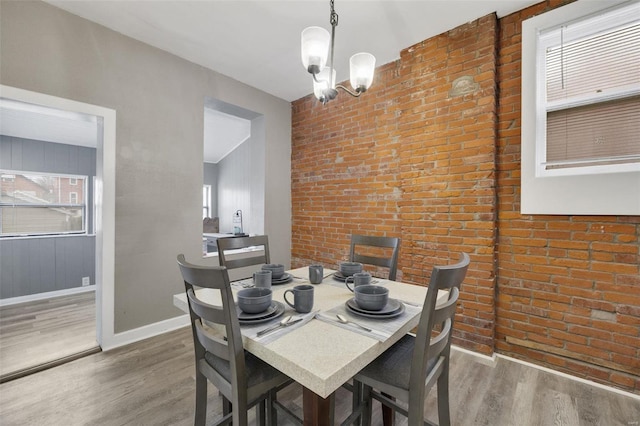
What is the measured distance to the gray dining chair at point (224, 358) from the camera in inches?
36.6

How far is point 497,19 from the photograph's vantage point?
86.8 inches

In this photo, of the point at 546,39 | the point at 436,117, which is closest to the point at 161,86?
the point at 436,117

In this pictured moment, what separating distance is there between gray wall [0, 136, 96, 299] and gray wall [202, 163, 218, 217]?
7.12 ft

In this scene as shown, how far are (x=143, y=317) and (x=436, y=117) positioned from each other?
3239mm

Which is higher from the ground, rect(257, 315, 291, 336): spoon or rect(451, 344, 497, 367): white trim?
rect(257, 315, 291, 336): spoon

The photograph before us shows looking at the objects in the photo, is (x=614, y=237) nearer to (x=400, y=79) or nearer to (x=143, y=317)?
(x=400, y=79)

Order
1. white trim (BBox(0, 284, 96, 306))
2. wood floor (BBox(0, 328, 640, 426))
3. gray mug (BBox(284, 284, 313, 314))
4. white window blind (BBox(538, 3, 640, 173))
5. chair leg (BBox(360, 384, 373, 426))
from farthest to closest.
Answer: white trim (BBox(0, 284, 96, 306)) < white window blind (BBox(538, 3, 640, 173)) < wood floor (BBox(0, 328, 640, 426)) < chair leg (BBox(360, 384, 373, 426)) < gray mug (BBox(284, 284, 313, 314))

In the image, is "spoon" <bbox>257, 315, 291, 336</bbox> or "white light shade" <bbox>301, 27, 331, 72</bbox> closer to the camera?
"spoon" <bbox>257, 315, 291, 336</bbox>

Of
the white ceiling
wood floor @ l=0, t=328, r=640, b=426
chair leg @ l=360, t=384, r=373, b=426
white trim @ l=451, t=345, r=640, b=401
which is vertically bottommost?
wood floor @ l=0, t=328, r=640, b=426

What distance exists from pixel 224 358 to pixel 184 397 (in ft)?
3.58

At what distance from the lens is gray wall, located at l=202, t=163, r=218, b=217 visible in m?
6.21

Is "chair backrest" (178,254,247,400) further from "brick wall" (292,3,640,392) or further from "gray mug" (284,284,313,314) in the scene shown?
"brick wall" (292,3,640,392)

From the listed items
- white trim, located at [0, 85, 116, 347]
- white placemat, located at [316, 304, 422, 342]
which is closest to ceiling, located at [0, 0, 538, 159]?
white trim, located at [0, 85, 116, 347]

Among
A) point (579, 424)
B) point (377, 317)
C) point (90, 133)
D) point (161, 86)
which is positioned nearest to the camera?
point (377, 317)
